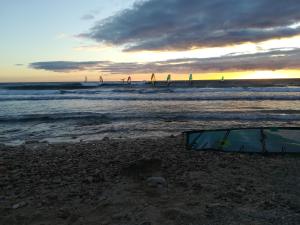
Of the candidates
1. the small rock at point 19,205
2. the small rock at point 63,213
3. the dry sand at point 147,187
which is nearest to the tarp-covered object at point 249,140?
the dry sand at point 147,187

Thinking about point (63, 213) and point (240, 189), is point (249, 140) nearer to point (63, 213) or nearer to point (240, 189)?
point (240, 189)

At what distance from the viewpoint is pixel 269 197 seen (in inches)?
186

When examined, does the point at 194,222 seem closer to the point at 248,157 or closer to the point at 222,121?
the point at 248,157

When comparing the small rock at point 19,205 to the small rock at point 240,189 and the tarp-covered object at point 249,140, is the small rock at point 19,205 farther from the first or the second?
the tarp-covered object at point 249,140

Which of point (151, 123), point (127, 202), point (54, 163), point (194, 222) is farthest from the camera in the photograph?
point (151, 123)

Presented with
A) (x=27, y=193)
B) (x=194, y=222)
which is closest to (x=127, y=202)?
(x=194, y=222)

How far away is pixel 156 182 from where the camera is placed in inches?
213

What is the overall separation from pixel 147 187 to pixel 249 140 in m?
3.52

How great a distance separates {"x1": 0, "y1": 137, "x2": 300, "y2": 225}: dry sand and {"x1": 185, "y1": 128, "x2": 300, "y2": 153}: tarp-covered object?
1.17ft

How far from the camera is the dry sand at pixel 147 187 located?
420 centimetres

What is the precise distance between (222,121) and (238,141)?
578cm

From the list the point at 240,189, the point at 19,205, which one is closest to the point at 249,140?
the point at 240,189

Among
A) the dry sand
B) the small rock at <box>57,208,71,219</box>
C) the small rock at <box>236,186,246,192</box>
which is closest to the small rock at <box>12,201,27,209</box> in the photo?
the dry sand

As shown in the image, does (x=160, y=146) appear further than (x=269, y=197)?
Yes
